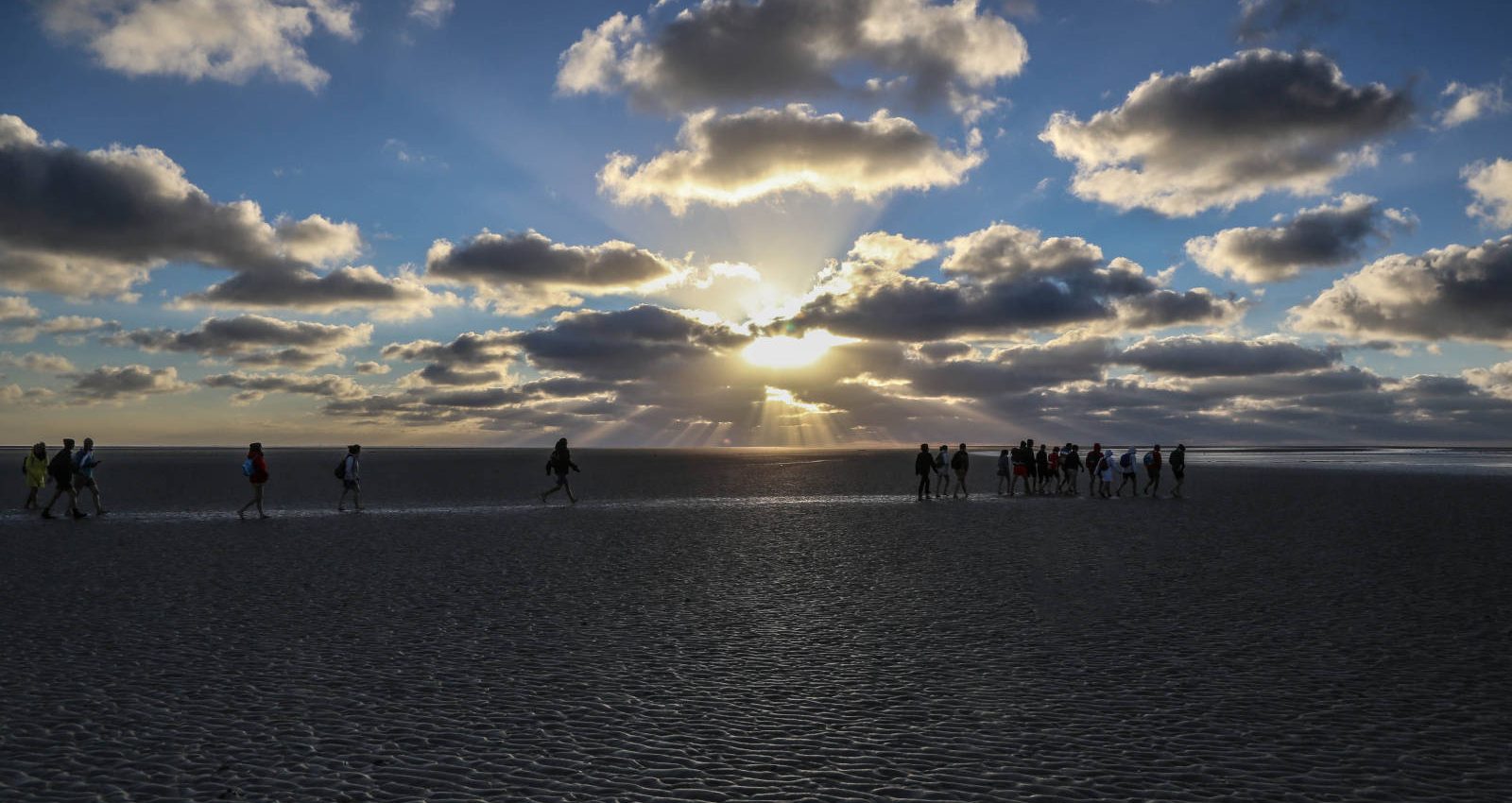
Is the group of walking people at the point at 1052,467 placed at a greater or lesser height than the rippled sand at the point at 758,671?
greater

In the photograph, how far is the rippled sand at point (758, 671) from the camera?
6.60 meters

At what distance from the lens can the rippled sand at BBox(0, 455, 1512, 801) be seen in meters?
6.60

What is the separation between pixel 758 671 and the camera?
9695mm

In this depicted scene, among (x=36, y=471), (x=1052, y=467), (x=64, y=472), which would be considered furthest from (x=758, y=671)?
(x=1052, y=467)

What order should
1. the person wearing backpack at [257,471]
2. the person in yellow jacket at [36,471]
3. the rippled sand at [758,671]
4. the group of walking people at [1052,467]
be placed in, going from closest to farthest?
the rippled sand at [758,671], the person wearing backpack at [257,471], the person in yellow jacket at [36,471], the group of walking people at [1052,467]

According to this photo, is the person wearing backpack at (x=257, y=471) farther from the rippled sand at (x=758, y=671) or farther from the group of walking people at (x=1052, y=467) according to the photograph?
the group of walking people at (x=1052, y=467)

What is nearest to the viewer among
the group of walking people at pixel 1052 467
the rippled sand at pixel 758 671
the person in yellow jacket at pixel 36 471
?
the rippled sand at pixel 758 671

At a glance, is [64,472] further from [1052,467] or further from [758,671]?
[1052,467]

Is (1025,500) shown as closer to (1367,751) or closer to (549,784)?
(1367,751)

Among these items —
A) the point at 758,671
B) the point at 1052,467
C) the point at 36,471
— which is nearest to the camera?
the point at 758,671

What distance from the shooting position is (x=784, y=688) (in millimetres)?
8977

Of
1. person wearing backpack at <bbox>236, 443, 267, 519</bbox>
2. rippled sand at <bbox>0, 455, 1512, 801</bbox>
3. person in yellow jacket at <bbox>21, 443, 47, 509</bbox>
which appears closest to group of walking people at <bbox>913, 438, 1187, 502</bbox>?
rippled sand at <bbox>0, 455, 1512, 801</bbox>

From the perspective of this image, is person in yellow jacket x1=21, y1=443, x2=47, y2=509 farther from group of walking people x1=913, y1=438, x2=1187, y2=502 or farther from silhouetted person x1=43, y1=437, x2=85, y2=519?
group of walking people x1=913, y1=438, x2=1187, y2=502

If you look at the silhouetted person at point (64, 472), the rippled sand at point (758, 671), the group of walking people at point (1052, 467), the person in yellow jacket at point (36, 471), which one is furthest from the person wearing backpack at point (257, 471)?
the group of walking people at point (1052, 467)
